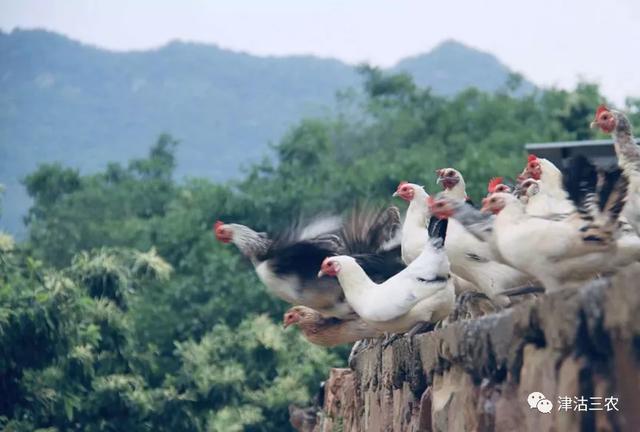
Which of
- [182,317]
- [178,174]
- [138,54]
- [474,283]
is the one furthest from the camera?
[138,54]

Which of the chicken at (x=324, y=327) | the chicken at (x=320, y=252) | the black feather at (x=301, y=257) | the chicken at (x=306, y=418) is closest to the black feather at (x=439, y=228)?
the chicken at (x=320, y=252)

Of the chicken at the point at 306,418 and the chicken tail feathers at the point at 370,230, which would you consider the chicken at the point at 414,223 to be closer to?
the chicken tail feathers at the point at 370,230

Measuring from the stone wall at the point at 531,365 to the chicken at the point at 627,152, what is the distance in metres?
0.97

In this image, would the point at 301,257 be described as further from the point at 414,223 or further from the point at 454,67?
the point at 454,67

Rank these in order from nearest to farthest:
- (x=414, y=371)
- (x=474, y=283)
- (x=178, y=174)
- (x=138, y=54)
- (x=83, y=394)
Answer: (x=414, y=371), (x=474, y=283), (x=83, y=394), (x=178, y=174), (x=138, y=54)

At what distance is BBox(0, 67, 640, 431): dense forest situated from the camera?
53.9 feet

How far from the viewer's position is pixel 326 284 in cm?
945

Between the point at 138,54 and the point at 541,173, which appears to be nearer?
the point at 541,173

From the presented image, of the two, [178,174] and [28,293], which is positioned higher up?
[28,293]

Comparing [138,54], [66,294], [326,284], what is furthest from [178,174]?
[326,284]

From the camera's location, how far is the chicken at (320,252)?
9.46 meters

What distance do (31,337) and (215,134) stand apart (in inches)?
4018

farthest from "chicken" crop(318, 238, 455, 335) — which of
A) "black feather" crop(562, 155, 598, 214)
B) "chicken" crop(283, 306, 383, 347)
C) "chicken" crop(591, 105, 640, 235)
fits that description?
"chicken" crop(283, 306, 383, 347)

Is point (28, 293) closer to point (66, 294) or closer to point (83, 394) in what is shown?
point (66, 294)
